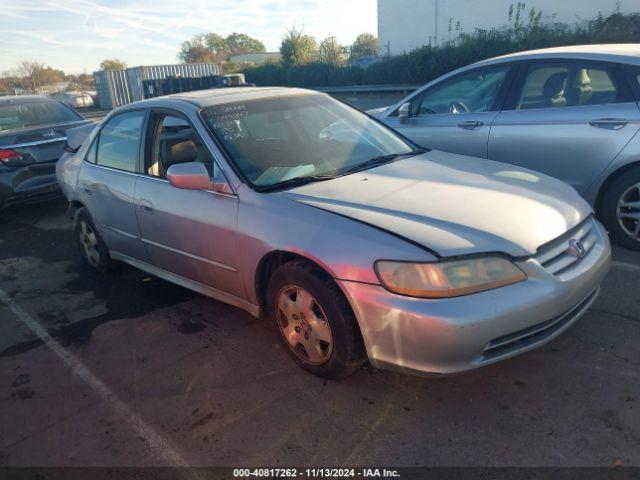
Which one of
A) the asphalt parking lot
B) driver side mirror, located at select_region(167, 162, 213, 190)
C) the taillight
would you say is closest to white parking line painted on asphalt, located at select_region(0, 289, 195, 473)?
the asphalt parking lot

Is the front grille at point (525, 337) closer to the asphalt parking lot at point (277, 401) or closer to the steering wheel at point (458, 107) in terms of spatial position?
the asphalt parking lot at point (277, 401)

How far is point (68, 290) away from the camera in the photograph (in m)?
4.57

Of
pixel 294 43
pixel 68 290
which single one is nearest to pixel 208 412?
pixel 68 290

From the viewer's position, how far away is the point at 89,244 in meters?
4.86

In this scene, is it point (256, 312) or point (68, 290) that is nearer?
point (256, 312)

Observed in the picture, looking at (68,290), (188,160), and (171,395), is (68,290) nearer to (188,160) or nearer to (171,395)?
(188,160)

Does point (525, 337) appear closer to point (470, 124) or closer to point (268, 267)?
point (268, 267)

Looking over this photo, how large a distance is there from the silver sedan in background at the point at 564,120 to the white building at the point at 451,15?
90.8 feet

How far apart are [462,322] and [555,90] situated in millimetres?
3101

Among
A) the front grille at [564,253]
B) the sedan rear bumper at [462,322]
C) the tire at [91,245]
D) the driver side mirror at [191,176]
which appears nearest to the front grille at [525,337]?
the sedan rear bumper at [462,322]

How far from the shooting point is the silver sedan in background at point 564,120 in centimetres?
414

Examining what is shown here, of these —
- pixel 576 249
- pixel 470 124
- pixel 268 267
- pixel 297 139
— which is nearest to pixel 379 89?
pixel 470 124

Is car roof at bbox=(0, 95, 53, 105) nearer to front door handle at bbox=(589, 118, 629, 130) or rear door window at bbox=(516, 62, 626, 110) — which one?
rear door window at bbox=(516, 62, 626, 110)

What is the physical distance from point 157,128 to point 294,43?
29.5 m
